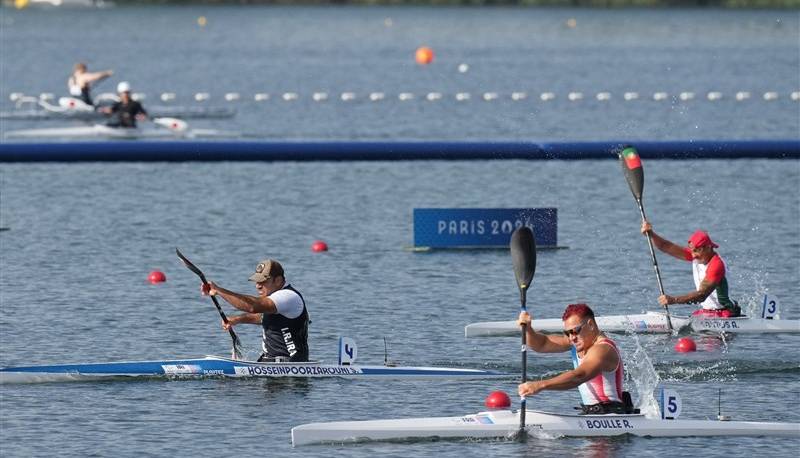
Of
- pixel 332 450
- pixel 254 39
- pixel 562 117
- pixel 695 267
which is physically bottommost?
pixel 332 450

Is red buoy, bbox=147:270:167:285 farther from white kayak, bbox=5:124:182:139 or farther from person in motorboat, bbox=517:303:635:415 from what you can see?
white kayak, bbox=5:124:182:139

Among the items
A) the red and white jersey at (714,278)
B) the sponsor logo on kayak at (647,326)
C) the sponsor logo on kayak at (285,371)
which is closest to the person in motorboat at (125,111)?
the sponsor logo on kayak at (647,326)

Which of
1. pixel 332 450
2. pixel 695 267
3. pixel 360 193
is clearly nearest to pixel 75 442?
pixel 332 450

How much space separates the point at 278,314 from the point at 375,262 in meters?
11.7

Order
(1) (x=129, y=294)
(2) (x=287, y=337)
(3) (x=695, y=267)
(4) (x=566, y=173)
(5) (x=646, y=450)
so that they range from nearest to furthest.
Answer: (5) (x=646, y=450)
(2) (x=287, y=337)
(3) (x=695, y=267)
(1) (x=129, y=294)
(4) (x=566, y=173)

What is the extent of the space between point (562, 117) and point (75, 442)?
5201 cm

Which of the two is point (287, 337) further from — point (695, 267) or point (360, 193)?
point (360, 193)

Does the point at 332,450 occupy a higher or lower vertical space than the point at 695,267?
lower

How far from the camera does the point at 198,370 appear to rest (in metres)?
22.6

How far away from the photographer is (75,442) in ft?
64.4

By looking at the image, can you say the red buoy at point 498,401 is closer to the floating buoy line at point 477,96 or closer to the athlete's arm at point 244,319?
the athlete's arm at point 244,319

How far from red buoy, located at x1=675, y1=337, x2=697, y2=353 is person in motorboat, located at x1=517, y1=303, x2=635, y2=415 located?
559cm

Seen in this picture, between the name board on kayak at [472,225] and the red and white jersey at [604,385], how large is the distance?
49.8 feet

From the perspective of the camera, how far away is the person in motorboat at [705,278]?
25734 mm
